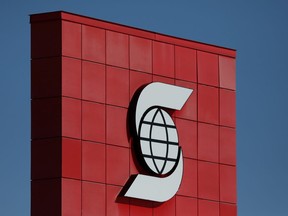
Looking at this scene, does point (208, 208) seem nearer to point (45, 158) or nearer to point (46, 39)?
point (45, 158)

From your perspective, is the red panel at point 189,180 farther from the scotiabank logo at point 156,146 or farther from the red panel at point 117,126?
the red panel at point 117,126

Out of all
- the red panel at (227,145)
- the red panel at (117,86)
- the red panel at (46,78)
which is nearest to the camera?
the red panel at (46,78)

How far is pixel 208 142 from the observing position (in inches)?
2317

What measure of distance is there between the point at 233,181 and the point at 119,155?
16.7ft

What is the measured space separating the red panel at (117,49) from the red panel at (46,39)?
1.88 m

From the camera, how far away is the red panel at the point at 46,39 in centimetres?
5469

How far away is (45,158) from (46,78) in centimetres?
224

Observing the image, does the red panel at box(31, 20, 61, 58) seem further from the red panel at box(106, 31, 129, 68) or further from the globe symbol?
the globe symbol

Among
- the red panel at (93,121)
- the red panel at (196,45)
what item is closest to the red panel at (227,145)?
the red panel at (196,45)

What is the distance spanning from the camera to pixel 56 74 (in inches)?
2146

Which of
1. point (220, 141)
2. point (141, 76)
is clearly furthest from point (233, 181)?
point (141, 76)

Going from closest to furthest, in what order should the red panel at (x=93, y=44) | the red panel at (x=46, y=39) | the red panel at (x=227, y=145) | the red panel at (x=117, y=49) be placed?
the red panel at (x=46, y=39) < the red panel at (x=93, y=44) < the red panel at (x=117, y=49) < the red panel at (x=227, y=145)

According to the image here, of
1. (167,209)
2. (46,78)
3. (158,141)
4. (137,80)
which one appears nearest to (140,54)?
(137,80)

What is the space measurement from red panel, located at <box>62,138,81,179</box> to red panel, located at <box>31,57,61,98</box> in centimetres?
143
